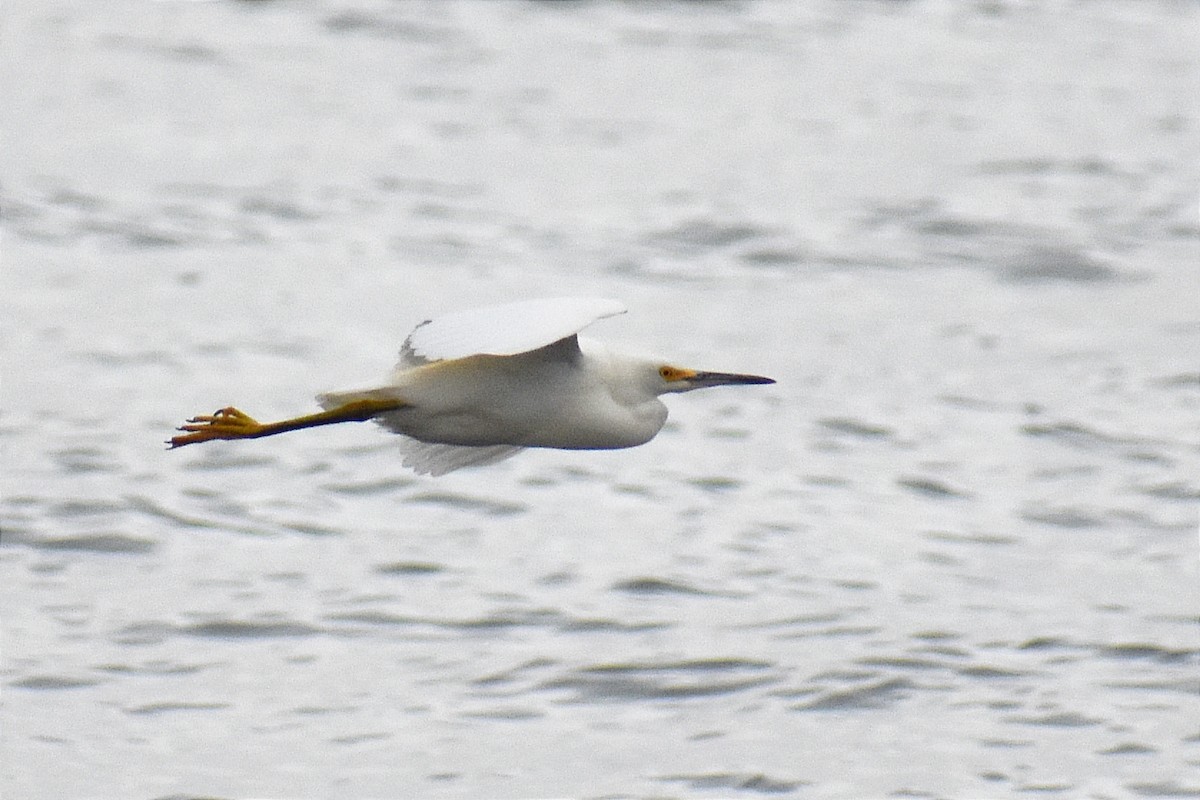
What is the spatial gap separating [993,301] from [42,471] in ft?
25.2

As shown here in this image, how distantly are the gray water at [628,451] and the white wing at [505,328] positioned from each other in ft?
2.52

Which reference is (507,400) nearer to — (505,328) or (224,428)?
(505,328)

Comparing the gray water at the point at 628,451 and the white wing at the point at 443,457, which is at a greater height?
the white wing at the point at 443,457

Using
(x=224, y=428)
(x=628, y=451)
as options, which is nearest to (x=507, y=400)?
A: (x=224, y=428)

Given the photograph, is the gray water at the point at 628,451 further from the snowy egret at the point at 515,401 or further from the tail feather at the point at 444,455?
the tail feather at the point at 444,455

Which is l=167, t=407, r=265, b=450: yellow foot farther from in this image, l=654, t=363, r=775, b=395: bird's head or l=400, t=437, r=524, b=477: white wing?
l=654, t=363, r=775, b=395: bird's head

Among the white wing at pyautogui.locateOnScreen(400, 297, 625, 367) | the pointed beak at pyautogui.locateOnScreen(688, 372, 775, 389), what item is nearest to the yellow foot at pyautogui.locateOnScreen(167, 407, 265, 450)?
the white wing at pyautogui.locateOnScreen(400, 297, 625, 367)

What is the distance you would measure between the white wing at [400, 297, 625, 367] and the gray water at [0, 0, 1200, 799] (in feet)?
2.52

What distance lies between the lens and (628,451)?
15.8m

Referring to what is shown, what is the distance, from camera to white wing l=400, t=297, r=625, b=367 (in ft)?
23.7

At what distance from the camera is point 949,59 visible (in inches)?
981

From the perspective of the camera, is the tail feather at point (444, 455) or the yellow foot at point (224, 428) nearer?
the yellow foot at point (224, 428)

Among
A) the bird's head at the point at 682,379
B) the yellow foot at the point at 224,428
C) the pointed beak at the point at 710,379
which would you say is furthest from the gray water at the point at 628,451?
the pointed beak at the point at 710,379

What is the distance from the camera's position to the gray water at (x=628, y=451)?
12.2 m
